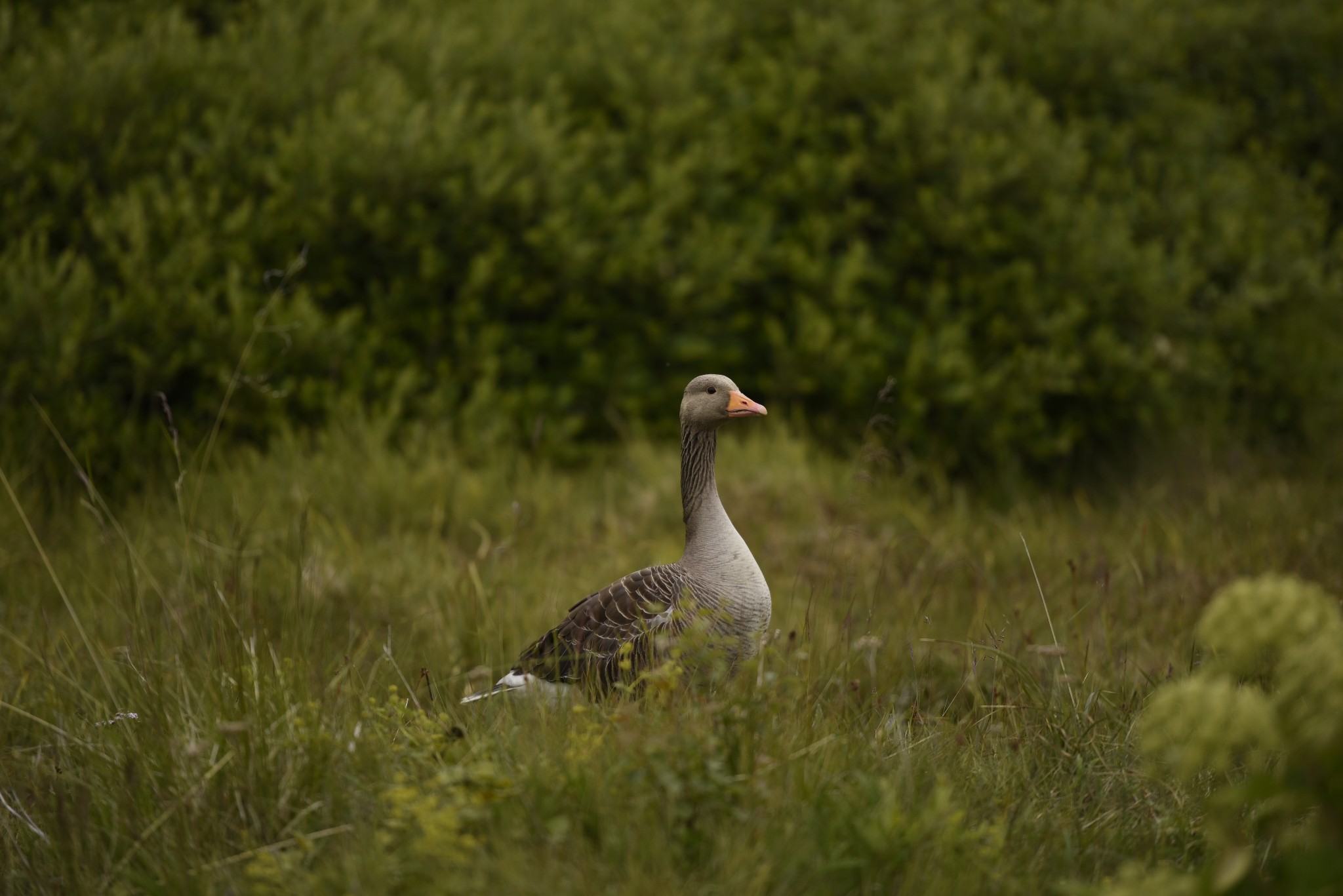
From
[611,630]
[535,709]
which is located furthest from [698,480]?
[535,709]

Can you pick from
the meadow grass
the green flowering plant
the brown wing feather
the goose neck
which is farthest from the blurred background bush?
the green flowering plant

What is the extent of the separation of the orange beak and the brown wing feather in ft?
2.02

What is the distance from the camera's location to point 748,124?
766 centimetres

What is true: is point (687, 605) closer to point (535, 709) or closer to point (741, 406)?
point (535, 709)

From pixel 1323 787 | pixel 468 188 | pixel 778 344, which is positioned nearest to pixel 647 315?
pixel 778 344

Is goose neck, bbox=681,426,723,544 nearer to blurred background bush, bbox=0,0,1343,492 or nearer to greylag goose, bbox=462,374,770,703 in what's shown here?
greylag goose, bbox=462,374,770,703

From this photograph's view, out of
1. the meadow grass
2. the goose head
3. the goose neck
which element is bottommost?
the meadow grass

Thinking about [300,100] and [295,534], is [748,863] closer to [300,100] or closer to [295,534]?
[295,534]

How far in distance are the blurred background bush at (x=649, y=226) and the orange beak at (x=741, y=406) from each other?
2858 mm

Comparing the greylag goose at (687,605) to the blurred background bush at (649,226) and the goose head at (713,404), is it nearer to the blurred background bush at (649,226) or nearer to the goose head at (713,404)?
the goose head at (713,404)

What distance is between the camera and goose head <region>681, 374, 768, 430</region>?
12.7ft

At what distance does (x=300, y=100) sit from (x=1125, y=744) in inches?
244

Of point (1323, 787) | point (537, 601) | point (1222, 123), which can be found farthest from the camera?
point (1222, 123)

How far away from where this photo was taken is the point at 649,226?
685 centimetres
